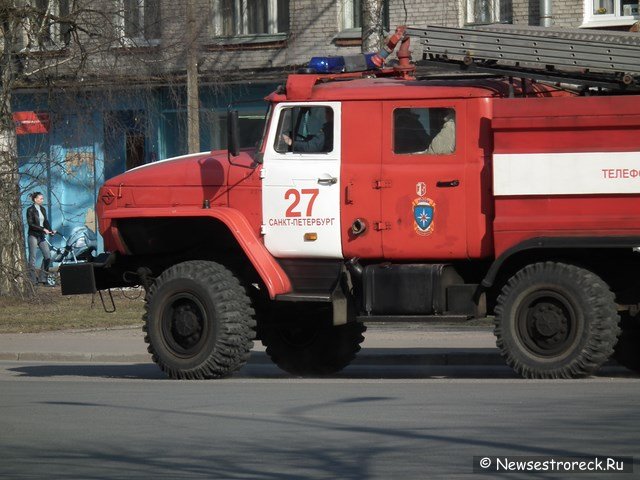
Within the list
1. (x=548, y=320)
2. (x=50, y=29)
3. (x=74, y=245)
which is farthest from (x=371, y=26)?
(x=74, y=245)

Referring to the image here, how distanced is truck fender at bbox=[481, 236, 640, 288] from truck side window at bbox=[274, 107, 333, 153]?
76.4 inches

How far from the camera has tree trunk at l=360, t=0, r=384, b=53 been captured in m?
20.0

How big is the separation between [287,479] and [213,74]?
20098mm

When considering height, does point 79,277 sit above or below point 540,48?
below

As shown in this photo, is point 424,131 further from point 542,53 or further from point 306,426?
point 306,426

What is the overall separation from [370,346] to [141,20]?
1214cm

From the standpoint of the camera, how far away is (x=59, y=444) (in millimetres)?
8953

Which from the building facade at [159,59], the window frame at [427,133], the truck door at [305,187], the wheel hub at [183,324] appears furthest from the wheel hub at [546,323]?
the building facade at [159,59]

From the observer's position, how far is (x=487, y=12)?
26062mm

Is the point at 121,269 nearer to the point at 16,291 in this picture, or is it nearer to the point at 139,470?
the point at 139,470

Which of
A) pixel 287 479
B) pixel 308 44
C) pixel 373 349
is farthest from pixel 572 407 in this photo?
pixel 308 44

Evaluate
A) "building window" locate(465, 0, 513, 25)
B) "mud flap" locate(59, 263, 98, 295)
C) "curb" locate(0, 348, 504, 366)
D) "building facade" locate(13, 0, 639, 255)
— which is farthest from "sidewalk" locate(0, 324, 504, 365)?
"building window" locate(465, 0, 513, 25)

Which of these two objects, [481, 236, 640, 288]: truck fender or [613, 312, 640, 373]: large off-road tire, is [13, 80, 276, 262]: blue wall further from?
[481, 236, 640, 288]: truck fender

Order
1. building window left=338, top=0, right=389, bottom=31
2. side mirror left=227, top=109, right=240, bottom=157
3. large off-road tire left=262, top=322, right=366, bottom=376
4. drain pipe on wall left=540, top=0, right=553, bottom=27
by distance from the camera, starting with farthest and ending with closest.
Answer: building window left=338, top=0, right=389, bottom=31 → drain pipe on wall left=540, top=0, right=553, bottom=27 → large off-road tire left=262, top=322, right=366, bottom=376 → side mirror left=227, top=109, right=240, bottom=157
